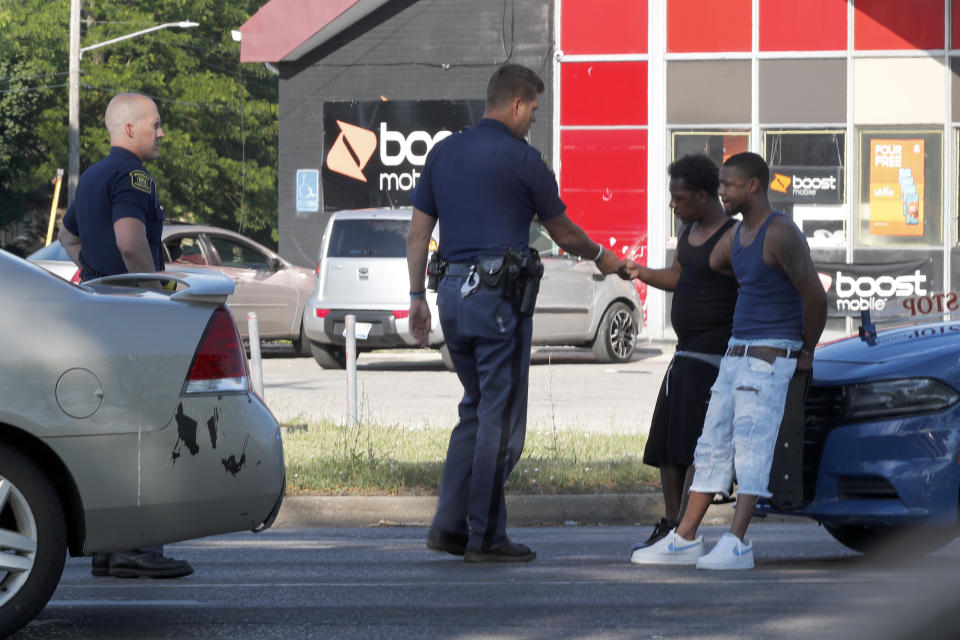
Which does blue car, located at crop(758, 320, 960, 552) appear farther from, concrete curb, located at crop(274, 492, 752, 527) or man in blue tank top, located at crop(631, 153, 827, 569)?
concrete curb, located at crop(274, 492, 752, 527)

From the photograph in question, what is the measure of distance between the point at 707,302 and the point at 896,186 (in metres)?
18.0

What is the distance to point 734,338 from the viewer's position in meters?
6.52

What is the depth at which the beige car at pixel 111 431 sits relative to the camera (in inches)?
197

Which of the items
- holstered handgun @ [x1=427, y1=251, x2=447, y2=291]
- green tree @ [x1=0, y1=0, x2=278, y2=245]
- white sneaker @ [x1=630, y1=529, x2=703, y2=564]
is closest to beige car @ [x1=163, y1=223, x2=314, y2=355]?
holstered handgun @ [x1=427, y1=251, x2=447, y2=291]

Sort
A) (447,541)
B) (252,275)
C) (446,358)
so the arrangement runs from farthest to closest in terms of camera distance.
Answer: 1. (252,275)
2. (446,358)
3. (447,541)

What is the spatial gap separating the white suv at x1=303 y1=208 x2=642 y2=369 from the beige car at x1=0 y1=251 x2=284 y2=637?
10.9 meters

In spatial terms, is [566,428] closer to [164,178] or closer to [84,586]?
[84,586]

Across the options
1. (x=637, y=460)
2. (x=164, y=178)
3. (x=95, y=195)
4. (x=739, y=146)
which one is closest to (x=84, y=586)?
(x=95, y=195)

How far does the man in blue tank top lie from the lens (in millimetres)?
6340

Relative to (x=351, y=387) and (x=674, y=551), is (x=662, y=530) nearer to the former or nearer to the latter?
(x=674, y=551)

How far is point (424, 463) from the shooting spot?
9383 millimetres

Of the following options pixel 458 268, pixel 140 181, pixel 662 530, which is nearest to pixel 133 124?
pixel 140 181

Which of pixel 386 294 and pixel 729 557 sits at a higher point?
pixel 386 294

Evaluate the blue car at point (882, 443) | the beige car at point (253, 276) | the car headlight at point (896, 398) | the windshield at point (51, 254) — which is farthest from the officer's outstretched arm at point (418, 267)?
the beige car at point (253, 276)
